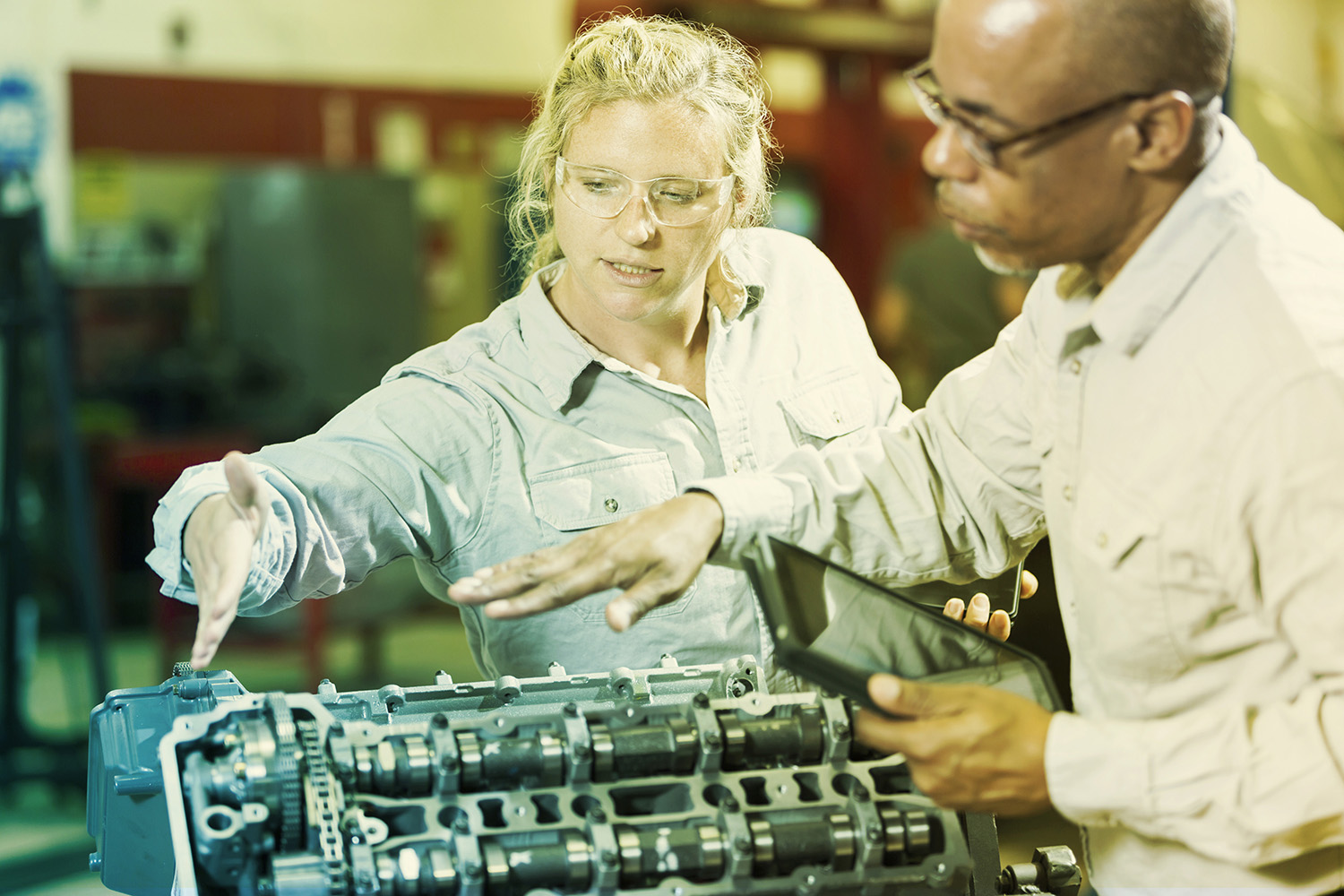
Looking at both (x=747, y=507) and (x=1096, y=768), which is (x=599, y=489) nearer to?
(x=747, y=507)

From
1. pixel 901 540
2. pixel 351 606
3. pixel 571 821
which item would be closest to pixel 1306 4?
pixel 351 606

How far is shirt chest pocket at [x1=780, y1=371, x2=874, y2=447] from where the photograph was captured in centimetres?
174

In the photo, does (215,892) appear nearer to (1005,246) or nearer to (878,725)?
(878,725)

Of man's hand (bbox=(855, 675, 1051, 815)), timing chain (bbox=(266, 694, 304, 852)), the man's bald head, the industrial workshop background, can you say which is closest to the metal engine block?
timing chain (bbox=(266, 694, 304, 852))

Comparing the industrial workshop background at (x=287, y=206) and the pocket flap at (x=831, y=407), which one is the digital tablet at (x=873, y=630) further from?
the industrial workshop background at (x=287, y=206)

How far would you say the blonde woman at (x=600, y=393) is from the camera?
1.55m

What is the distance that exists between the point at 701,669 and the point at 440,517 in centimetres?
40

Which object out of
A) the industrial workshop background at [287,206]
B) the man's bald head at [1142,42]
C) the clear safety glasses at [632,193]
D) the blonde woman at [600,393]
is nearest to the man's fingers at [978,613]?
the blonde woman at [600,393]

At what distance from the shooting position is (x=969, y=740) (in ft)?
3.54

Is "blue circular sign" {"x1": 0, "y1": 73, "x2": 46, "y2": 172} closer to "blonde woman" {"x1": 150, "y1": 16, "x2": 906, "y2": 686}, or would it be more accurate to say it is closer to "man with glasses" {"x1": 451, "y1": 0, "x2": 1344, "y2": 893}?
"blonde woman" {"x1": 150, "y1": 16, "x2": 906, "y2": 686}

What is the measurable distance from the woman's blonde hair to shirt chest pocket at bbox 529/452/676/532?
1.13ft

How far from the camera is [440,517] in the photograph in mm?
1612

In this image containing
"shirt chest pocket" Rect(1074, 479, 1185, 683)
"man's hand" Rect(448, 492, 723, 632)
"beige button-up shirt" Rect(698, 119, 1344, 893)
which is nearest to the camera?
"beige button-up shirt" Rect(698, 119, 1344, 893)

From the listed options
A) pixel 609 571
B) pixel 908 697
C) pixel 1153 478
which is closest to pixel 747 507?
pixel 609 571
